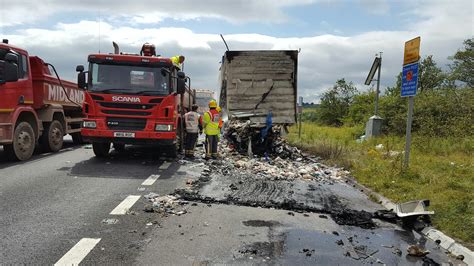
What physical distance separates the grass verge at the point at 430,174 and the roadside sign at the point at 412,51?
228 centimetres

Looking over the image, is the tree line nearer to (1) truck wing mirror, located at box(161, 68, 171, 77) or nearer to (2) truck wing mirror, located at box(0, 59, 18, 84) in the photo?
(1) truck wing mirror, located at box(161, 68, 171, 77)

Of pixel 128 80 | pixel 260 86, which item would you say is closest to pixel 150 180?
pixel 128 80

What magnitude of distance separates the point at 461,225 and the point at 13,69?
8886 millimetres

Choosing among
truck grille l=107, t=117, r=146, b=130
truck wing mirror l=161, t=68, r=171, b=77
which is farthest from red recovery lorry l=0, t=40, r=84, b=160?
truck wing mirror l=161, t=68, r=171, b=77

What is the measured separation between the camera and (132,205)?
20.1 ft

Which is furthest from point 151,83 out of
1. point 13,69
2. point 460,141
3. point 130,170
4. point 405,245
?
point 460,141

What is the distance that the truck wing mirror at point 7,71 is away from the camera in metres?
8.91

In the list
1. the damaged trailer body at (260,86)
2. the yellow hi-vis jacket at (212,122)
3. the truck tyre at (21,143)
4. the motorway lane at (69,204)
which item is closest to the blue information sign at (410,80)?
the damaged trailer body at (260,86)

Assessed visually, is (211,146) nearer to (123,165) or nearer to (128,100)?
(123,165)

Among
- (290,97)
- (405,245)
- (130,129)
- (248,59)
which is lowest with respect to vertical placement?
(405,245)

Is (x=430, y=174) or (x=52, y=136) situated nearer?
(x=430, y=174)

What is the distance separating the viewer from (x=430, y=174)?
8.70 meters

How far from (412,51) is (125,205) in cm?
675

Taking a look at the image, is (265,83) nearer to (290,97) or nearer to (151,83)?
(290,97)
